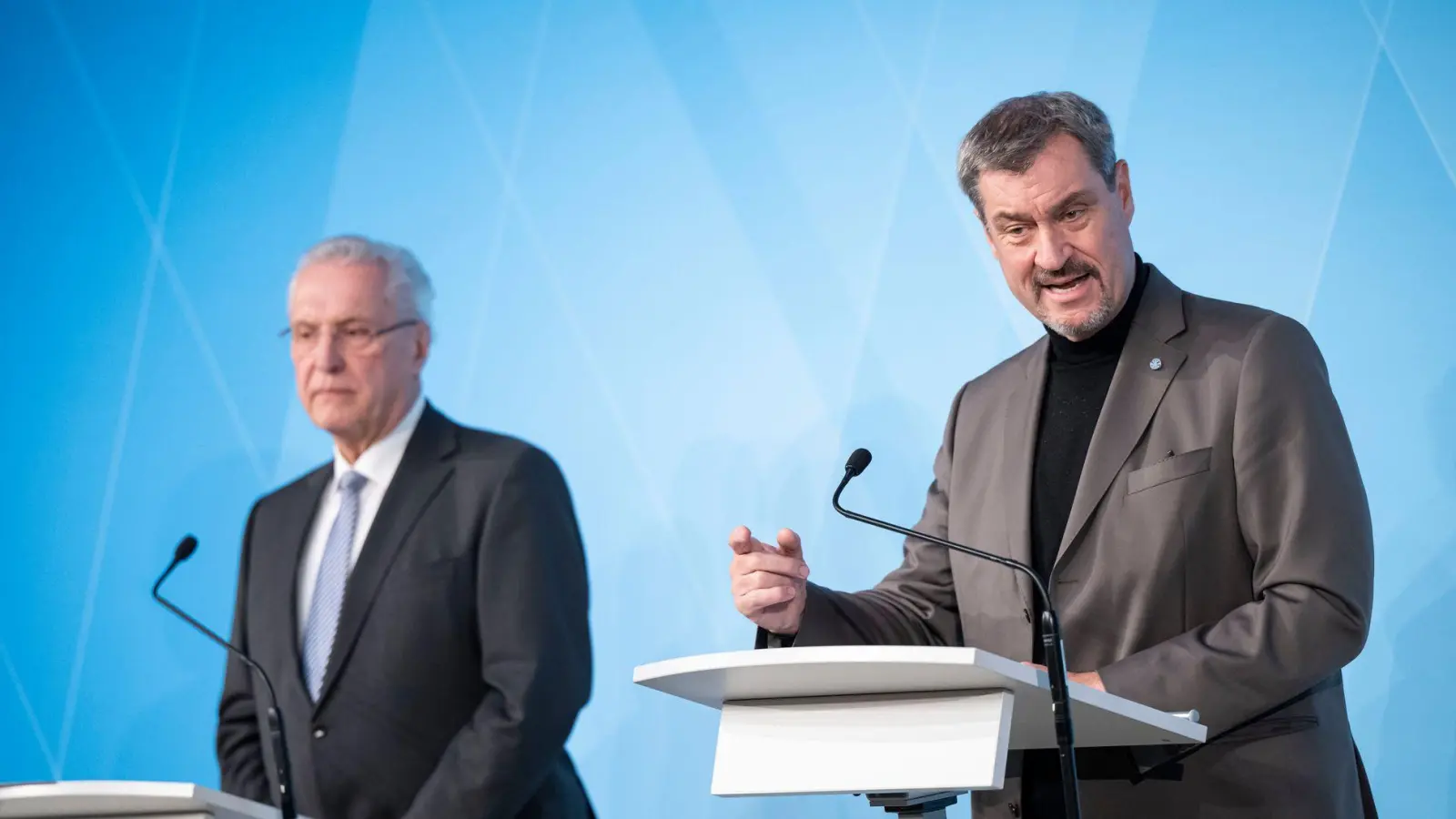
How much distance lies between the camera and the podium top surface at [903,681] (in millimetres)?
1703

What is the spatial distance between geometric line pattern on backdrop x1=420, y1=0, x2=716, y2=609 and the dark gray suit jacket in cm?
33

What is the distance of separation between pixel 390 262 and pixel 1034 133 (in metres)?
1.71

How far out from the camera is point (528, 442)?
11.4 ft

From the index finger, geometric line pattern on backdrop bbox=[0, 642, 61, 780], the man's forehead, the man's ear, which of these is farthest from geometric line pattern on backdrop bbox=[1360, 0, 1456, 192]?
geometric line pattern on backdrop bbox=[0, 642, 61, 780]

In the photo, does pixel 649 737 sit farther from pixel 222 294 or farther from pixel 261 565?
pixel 222 294

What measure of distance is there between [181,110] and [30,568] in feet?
4.49

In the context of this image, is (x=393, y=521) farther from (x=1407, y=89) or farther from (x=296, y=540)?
(x=1407, y=89)

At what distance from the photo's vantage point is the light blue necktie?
3.20 meters

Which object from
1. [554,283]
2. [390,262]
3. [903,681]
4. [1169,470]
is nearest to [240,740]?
[390,262]

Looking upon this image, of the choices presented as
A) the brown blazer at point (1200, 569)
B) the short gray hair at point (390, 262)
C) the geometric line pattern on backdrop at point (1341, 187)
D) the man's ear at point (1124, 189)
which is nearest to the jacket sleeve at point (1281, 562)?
the brown blazer at point (1200, 569)

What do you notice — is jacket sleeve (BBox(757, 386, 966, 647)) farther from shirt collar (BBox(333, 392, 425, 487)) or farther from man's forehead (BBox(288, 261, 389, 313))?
man's forehead (BBox(288, 261, 389, 313))

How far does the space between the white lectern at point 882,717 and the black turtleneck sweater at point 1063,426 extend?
0.56 m

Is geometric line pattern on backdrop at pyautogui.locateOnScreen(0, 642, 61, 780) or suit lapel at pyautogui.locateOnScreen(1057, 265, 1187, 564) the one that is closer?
suit lapel at pyautogui.locateOnScreen(1057, 265, 1187, 564)

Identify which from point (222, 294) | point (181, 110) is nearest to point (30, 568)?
point (222, 294)
